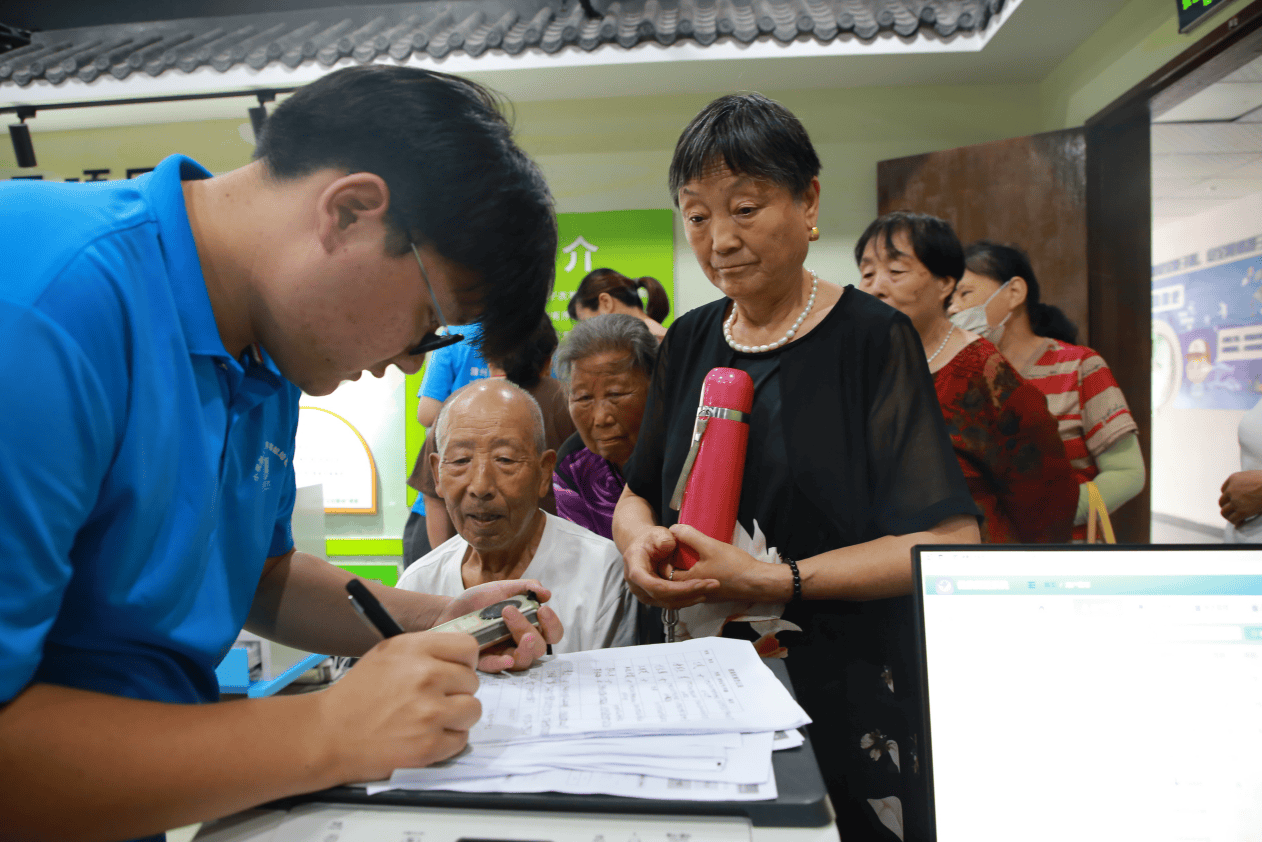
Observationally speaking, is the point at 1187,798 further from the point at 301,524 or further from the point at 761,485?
the point at 301,524

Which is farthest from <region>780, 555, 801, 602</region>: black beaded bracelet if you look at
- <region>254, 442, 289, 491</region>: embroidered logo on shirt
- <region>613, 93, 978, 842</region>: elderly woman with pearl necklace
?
<region>254, 442, 289, 491</region>: embroidered logo on shirt

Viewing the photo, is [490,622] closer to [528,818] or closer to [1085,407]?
[528,818]

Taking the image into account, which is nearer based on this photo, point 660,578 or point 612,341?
point 660,578

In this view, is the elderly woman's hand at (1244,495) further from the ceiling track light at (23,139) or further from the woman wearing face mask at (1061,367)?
the ceiling track light at (23,139)

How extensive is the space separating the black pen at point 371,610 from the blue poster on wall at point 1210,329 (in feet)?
15.1

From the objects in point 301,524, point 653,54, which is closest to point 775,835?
point 301,524

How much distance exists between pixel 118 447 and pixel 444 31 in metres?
4.33

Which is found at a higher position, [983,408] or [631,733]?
[983,408]

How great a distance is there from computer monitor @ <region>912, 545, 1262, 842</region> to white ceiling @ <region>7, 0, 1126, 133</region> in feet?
11.6

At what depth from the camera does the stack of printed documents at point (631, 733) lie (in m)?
0.61

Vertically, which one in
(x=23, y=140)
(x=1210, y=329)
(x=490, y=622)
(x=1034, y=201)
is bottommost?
(x=490, y=622)

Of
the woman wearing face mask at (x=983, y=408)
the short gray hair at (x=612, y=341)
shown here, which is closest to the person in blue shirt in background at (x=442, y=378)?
the short gray hair at (x=612, y=341)

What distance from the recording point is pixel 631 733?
2.23 ft

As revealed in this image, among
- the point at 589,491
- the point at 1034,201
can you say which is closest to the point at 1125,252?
the point at 1034,201
